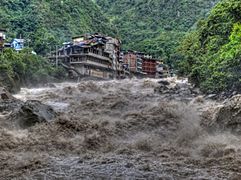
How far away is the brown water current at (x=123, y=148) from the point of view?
11195 millimetres

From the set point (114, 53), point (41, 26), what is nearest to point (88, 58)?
point (114, 53)

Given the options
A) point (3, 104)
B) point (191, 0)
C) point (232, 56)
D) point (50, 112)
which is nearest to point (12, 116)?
point (50, 112)

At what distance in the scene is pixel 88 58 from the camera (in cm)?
5625

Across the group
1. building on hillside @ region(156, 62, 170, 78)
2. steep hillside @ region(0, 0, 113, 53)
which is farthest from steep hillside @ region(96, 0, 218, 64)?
building on hillside @ region(156, 62, 170, 78)

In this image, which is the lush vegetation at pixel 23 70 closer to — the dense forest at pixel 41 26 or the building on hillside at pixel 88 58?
the dense forest at pixel 41 26

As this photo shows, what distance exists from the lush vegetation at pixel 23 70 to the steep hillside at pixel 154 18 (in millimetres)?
41047

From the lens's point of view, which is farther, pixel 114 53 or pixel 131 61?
pixel 131 61

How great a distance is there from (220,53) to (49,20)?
52.7m

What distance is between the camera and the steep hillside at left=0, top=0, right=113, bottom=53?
222 feet

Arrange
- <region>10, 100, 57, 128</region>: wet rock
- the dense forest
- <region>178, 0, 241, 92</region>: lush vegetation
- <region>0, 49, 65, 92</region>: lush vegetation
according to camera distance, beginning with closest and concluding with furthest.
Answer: <region>10, 100, 57, 128</region>: wet rock < <region>178, 0, 241, 92</region>: lush vegetation < <region>0, 49, 65, 92</region>: lush vegetation < the dense forest

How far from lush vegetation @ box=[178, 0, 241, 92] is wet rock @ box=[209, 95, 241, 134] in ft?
29.2

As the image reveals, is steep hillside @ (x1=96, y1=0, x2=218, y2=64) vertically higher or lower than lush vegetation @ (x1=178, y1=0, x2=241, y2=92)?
higher

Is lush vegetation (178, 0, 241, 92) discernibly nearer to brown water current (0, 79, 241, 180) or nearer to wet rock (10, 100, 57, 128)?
brown water current (0, 79, 241, 180)

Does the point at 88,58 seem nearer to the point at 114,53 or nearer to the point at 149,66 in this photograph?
the point at 114,53
